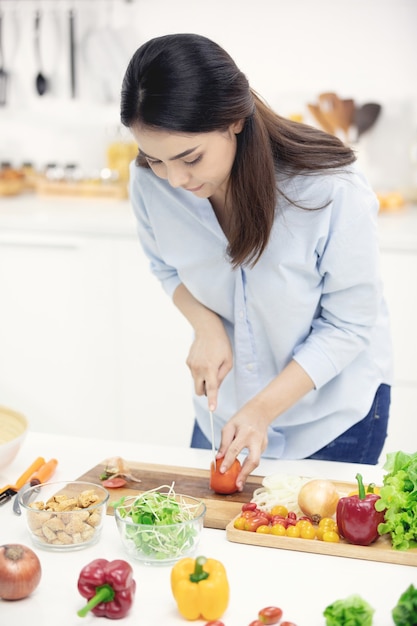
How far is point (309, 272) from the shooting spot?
1.65 metres

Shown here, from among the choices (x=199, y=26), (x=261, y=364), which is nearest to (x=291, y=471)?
(x=261, y=364)

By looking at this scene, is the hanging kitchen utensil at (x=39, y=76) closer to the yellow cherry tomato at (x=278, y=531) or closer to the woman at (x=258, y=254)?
the woman at (x=258, y=254)

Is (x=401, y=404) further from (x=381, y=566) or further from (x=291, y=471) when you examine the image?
(x=381, y=566)

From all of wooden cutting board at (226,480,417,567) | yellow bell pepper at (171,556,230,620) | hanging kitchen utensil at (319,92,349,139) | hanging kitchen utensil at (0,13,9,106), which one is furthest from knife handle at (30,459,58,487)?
hanging kitchen utensil at (0,13,9,106)

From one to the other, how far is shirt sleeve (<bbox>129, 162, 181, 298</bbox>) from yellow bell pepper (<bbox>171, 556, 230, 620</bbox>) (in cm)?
86

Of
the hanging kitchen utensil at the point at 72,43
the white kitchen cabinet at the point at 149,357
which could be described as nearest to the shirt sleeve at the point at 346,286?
the white kitchen cabinet at the point at 149,357

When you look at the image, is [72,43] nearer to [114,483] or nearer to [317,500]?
[114,483]

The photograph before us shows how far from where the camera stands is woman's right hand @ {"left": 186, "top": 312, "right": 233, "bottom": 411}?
65.7 inches

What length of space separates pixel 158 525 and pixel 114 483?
0.28 metres

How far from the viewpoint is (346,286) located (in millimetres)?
1622

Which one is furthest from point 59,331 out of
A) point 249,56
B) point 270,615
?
point 270,615

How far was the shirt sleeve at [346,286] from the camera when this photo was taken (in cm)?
159

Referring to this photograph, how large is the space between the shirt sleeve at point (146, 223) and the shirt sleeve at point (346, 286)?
0.37 metres

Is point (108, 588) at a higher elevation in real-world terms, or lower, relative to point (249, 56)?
lower
